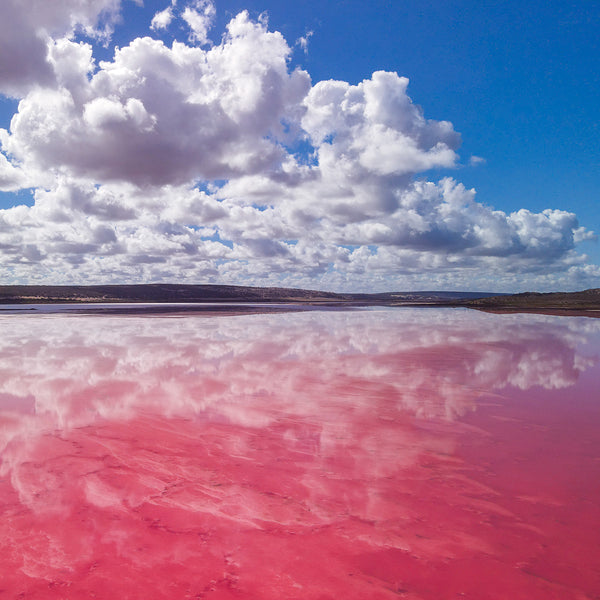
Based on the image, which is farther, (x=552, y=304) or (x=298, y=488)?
(x=552, y=304)

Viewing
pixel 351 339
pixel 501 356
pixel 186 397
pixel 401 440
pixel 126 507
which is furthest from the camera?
pixel 351 339

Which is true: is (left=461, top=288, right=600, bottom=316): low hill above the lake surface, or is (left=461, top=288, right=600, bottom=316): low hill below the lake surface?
above

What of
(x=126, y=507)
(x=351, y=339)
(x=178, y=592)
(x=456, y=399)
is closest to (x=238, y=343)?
(x=351, y=339)

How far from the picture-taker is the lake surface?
4.32 meters

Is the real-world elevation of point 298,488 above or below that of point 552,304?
below

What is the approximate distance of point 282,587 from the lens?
420 cm

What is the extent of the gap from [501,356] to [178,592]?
16.9 meters

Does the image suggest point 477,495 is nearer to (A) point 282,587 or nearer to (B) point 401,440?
(B) point 401,440

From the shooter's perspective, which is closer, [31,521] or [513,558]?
[513,558]

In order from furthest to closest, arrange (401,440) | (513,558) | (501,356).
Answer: (501,356) < (401,440) < (513,558)

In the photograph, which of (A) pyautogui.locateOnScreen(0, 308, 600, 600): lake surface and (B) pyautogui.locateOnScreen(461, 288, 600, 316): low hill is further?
(B) pyautogui.locateOnScreen(461, 288, 600, 316): low hill

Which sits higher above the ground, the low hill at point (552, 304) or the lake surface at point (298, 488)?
the low hill at point (552, 304)

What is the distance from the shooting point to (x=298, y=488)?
611cm

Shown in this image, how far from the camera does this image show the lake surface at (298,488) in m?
4.32
